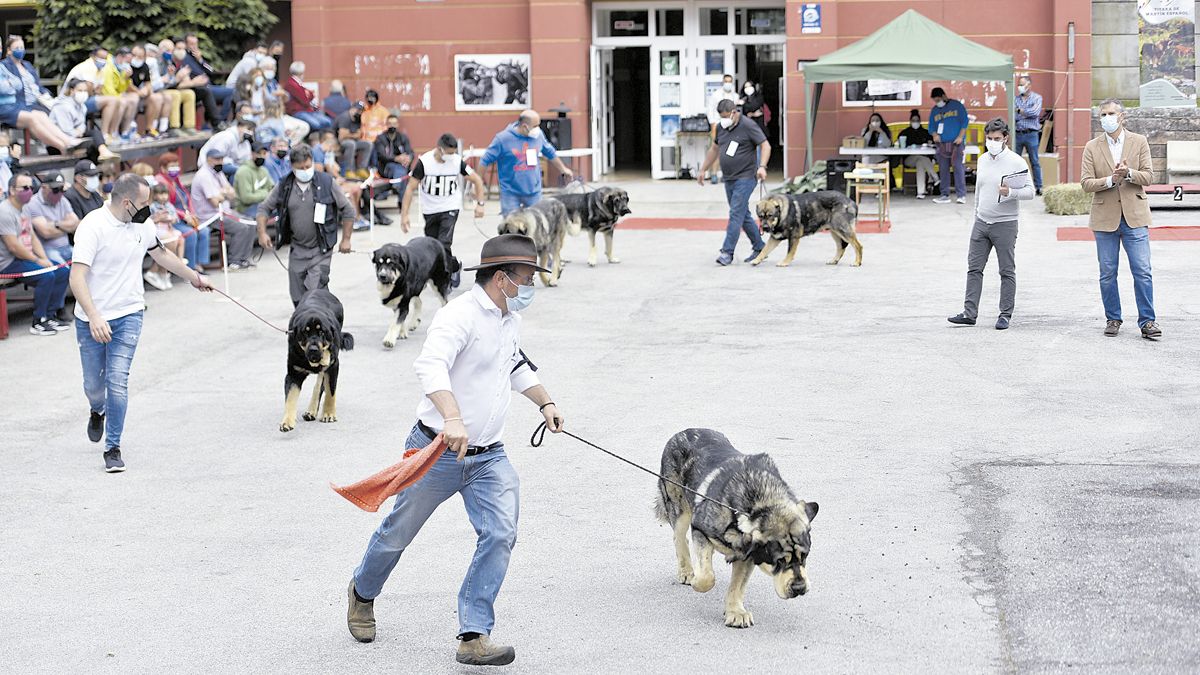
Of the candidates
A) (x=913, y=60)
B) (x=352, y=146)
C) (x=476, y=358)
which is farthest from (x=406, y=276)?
(x=913, y=60)

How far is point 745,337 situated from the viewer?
13.9m

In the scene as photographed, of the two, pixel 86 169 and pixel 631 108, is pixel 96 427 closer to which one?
pixel 86 169

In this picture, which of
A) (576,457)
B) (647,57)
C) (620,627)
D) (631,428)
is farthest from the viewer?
(647,57)

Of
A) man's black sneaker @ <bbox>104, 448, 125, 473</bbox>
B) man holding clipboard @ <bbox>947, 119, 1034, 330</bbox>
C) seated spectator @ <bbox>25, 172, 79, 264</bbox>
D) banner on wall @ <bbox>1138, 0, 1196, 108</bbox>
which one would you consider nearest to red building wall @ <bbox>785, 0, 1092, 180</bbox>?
banner on wall @ <bbox>1138, 0, 1196, 108</bbox>

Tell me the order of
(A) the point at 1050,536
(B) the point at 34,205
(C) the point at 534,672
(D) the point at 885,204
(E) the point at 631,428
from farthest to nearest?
(D) the point at 885,204, (B) the point at 34,205, (E) the point at 631,428, (A) the point at 1050,536, (C) the point at 534,672

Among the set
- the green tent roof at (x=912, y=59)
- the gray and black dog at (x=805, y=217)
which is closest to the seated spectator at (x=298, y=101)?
the green tent roof at (x=912, y=59)

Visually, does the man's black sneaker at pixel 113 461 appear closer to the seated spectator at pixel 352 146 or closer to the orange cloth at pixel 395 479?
the orange cloth at pixel 395 479

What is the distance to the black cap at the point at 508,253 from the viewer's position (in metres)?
6.24

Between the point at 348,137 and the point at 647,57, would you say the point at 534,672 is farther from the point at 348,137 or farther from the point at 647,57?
the point at 647,57

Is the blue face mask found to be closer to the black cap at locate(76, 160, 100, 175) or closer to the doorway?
the black cap at locate(76, 160, 100, 175)

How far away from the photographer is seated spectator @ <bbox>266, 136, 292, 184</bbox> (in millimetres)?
21547

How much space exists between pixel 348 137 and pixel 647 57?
31.6 feet

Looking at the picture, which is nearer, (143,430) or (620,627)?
(620,627)

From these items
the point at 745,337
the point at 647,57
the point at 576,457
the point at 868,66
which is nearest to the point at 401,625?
the point at 576,457
